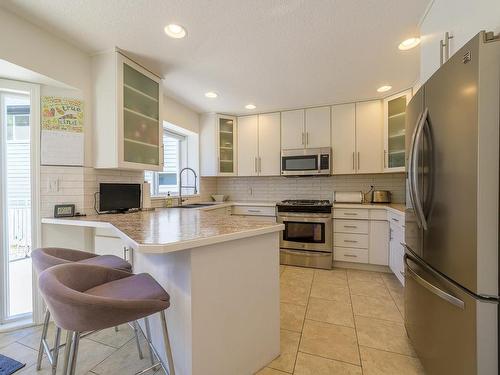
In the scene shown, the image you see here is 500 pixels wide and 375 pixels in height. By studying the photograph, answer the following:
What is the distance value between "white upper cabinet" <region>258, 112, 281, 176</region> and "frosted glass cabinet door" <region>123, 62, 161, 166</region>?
1804 millimetres

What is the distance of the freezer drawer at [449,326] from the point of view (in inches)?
34.4

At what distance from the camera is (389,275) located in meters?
3.07

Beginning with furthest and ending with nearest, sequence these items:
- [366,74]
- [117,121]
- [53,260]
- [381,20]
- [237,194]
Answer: [237,194], [366,74], [117,121], [381,20], [53,260]

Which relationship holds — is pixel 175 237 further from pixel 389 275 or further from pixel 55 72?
pixel 389 275

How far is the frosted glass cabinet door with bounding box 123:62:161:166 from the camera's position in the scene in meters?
2.20

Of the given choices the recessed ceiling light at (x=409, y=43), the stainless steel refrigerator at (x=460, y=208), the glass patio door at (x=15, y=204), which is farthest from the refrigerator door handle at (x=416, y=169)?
the glass patio door at (x=15, y=204)

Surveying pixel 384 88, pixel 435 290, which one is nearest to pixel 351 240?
pixel 384 88

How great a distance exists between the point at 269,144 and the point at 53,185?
2851mm

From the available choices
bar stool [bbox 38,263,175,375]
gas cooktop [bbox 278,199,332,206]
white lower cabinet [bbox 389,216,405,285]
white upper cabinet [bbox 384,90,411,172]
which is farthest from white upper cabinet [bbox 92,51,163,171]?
white upper cabinet [bbox 384,90,411,172]

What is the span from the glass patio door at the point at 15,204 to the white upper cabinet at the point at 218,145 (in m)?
2.28

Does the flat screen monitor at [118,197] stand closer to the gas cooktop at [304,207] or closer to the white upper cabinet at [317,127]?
the gas cooktop at [304,207]

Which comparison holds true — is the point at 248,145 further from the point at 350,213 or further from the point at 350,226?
the point at 350,226

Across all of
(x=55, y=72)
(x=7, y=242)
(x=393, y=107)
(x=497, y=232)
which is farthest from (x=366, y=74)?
(x=7, y=242)

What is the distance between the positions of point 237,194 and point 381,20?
3271mm
